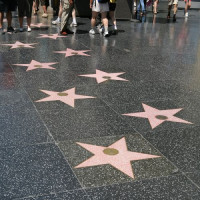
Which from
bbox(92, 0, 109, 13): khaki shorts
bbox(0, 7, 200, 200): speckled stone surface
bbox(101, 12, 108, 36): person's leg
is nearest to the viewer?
bbox(0, 7, 200, 200): speckled stone surface

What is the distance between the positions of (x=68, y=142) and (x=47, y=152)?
0.97ft

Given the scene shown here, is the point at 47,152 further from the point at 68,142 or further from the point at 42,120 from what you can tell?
the point at 42,120

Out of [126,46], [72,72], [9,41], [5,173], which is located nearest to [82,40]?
[126,46]

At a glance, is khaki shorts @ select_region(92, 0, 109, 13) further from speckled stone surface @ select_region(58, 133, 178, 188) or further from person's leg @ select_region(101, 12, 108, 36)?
speckled stone surface @ select_region(58, 133, 178, 188)

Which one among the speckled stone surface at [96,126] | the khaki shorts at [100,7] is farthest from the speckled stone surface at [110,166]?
the khaki shorts at [100,7]

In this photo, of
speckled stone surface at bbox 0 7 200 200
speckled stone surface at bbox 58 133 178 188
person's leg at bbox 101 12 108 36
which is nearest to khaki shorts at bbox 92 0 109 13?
person's leg at bbox 101 12 108 36

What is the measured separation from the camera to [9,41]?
8.62m

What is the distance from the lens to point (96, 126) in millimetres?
4141

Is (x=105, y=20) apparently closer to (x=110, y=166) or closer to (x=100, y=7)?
(x=100, y=7)

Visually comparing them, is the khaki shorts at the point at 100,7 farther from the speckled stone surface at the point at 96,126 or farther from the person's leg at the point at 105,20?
the speckled stone surface at the point at 96,126

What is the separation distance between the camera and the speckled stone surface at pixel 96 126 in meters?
3.00

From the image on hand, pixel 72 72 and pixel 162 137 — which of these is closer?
pixel 162 137

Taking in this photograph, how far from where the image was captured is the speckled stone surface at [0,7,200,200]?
300 cm

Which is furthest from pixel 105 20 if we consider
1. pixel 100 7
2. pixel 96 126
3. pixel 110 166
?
pixel 110 166
